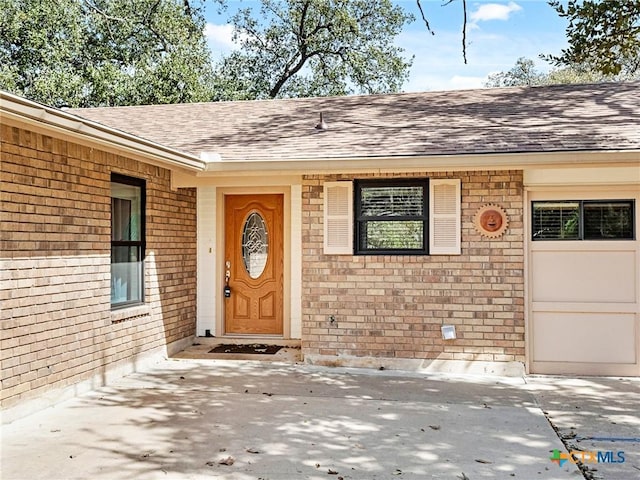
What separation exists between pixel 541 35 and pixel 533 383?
6.72 metres

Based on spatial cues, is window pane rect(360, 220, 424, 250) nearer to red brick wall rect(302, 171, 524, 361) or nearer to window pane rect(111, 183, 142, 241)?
red brick wall rect(302, 171, 524, 361)

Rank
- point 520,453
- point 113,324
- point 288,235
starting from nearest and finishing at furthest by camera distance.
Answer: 1. point 520,453
2. point 113,324
3. point 288,235

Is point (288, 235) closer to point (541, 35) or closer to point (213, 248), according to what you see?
point (213, 248)

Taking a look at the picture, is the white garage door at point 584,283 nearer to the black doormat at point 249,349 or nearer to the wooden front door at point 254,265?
the black doormat at point 249,349

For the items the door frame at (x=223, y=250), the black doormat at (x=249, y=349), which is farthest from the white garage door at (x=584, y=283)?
the door frame at (x=223, y=250)

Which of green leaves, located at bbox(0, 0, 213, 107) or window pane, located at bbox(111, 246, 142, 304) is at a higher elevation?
green leaves, located at bbox(0, 0, 213, 107)

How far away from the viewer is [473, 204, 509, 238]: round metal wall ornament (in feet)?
21.9

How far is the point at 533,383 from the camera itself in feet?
20.8

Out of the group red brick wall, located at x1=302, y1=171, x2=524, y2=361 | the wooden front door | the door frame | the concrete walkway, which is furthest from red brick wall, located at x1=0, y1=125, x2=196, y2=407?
red brick wall, located at x1=302, y1=171, x2=524, y2=361

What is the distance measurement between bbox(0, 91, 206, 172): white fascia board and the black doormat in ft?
8.39

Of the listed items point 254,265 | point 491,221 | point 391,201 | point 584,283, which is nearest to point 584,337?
point 584,283

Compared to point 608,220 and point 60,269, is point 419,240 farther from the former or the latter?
point 60,269

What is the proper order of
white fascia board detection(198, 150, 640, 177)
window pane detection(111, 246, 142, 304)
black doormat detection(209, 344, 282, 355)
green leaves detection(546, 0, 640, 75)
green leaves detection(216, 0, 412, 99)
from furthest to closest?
green leaves detection(216, 0, 412, 99), black doormat detection(209, 344, 282, 355), window pane detection(111, 246, 142, 304), white fascia board detection(198, 150, 640, 177), green leaves detection(546, 0, 640, 75)

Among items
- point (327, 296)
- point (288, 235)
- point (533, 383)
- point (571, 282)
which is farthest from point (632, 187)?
point (288, 235)
